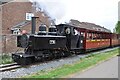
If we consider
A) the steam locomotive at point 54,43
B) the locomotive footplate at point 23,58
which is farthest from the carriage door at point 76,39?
the locomotive footplate at point 23,58

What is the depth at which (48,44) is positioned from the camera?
20.4m

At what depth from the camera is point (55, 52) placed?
21.4 metres

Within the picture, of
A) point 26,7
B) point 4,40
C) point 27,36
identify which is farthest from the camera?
point 26,7

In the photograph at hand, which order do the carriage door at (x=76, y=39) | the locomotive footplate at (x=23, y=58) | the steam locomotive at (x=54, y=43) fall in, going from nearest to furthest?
1. the locomotive footplate at (x=23, y=58)
2. the steam locomotive at (x=54, y=43)
3. the carriage door at (x=76, y=39)

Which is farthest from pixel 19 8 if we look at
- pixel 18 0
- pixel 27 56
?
pixel 27 56

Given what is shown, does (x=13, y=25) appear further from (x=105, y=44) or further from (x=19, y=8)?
(x=105, y=44)

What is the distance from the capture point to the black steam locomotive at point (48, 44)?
18953 millimetres

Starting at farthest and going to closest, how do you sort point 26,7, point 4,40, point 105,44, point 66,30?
1. point 26,7
2. point 105,44
3. point 4,40
4. point 66,30

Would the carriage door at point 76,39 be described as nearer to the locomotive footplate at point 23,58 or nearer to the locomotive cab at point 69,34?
the locomotive cab at point 69,34

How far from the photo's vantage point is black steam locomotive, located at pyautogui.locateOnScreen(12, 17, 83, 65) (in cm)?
1895

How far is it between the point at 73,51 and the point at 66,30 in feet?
6.79

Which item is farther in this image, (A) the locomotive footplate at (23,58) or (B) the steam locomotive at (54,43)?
(B) the steam locomotive at (54,43)

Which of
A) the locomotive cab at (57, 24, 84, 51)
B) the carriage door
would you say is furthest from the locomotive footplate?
the carriage door

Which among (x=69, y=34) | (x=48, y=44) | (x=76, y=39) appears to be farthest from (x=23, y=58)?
(x=76, y=39)
